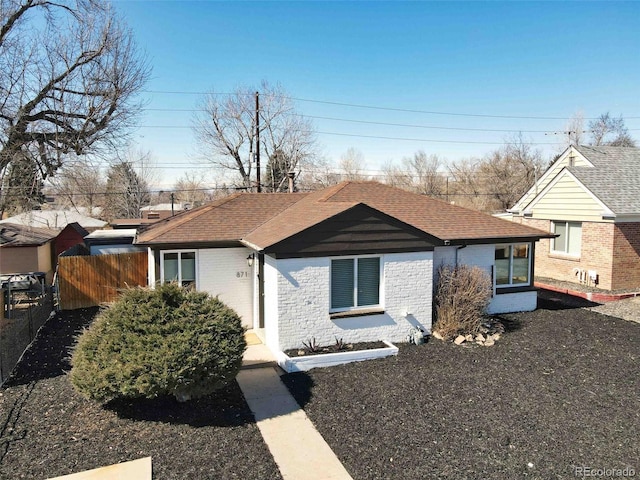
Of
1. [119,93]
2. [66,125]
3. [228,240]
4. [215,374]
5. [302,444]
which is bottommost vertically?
[302,444]

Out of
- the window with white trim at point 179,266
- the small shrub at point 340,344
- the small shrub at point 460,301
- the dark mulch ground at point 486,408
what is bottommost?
the dark mulch ground at point 486,408

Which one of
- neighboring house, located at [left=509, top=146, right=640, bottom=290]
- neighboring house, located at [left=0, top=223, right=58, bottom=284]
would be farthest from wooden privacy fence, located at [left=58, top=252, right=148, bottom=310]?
neighboring house, located at [left=509, top=146, right=640, bottom=290]

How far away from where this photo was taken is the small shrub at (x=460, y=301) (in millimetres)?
10859

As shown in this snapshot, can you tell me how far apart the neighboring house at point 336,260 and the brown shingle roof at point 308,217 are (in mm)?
54

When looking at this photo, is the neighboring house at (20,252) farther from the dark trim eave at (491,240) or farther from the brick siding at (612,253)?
the brick siding at (612,253)

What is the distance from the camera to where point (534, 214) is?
A: 769 inches

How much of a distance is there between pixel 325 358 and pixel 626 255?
1343 cm

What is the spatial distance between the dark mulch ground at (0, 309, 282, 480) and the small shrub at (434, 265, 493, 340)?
5.66 m

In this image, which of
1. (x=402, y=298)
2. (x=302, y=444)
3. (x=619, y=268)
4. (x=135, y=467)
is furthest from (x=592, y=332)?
(x=135, y=467)

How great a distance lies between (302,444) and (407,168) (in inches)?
2336

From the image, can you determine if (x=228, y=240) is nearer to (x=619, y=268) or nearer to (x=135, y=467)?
(x=135, y=467)

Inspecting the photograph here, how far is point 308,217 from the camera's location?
36.4ft

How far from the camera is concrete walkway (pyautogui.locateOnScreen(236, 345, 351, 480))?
5738mm

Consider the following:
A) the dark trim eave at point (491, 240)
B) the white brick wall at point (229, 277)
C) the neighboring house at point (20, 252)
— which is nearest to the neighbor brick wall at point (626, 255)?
the dark trim eave at point (491, 240)
